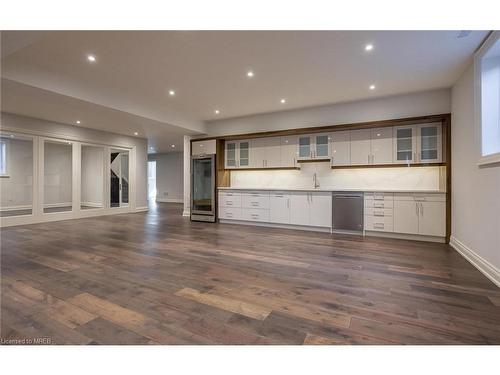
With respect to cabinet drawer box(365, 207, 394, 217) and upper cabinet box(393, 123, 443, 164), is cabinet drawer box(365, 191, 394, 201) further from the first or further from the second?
upper cabinet box(393, 123, 443, 164)

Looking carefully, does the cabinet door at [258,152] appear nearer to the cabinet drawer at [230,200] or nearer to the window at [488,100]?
the cabinet drawer at [230,200]

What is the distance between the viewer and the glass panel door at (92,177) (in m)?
7.29

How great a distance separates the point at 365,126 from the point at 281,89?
1.89m

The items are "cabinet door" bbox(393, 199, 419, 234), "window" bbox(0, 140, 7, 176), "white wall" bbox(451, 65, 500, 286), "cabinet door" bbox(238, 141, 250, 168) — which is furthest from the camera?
"cabinet door" bbox(238, 141, 250, 168)

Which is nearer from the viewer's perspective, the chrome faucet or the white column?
the chrome faucet

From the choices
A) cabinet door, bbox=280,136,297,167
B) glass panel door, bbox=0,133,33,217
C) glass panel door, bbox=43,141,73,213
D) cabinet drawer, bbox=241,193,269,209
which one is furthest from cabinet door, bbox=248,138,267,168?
glass panel door, bbox=0,133,33,217

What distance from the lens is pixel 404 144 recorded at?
4602 millimetres

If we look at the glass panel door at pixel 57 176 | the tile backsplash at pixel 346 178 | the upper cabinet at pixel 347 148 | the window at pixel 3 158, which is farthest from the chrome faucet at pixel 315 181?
the window at pixel 3 158

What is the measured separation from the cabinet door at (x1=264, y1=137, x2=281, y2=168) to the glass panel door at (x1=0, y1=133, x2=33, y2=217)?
5.76m

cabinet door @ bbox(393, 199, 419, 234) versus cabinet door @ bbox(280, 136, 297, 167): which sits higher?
cabinet door @ bbox(280, 136, 297, 167)

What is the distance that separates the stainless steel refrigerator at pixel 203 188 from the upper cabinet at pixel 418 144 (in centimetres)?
421

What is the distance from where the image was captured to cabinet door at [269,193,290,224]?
544 cm

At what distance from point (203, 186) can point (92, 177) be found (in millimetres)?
3729

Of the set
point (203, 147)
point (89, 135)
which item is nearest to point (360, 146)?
point (203, 147)
